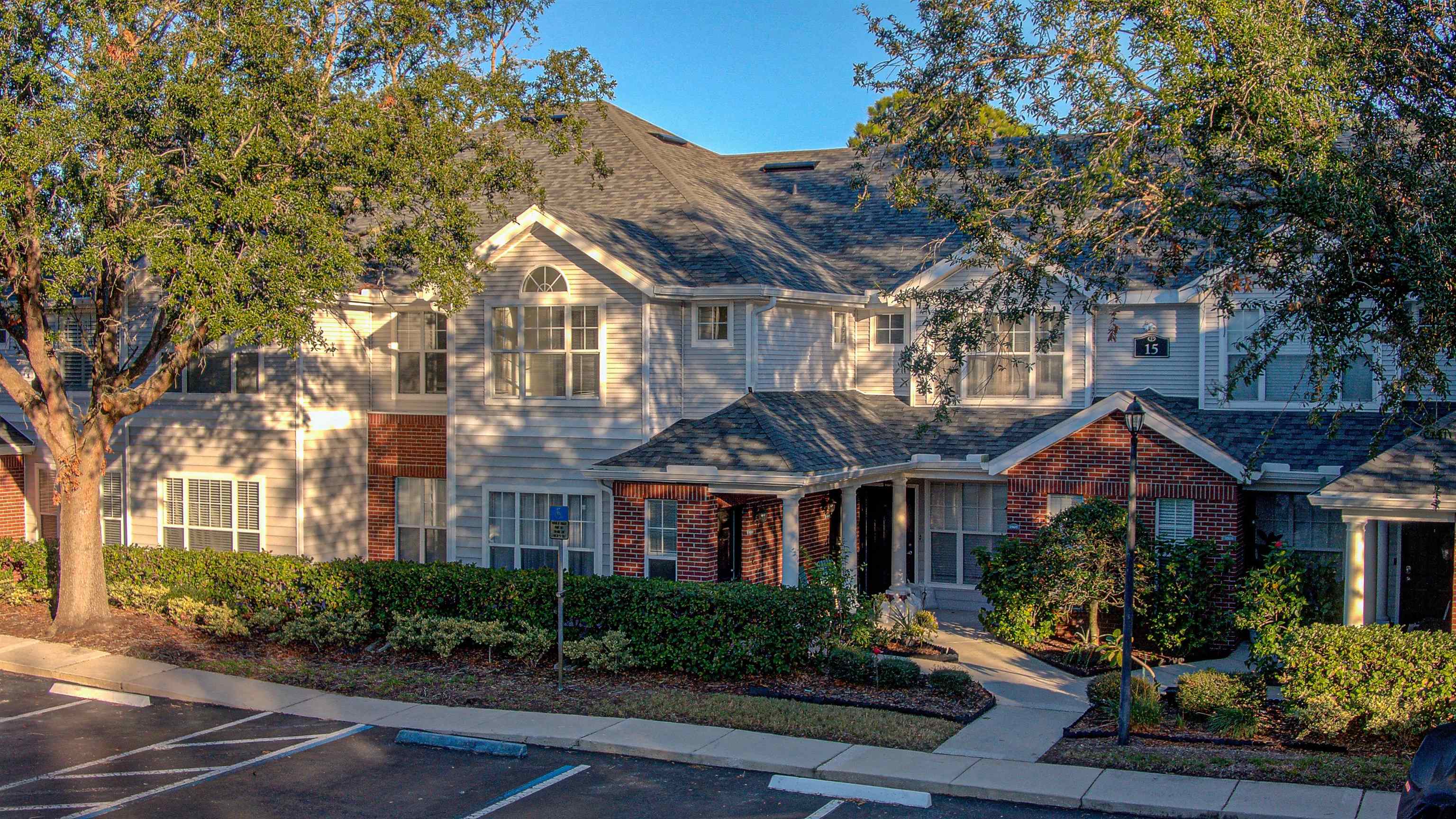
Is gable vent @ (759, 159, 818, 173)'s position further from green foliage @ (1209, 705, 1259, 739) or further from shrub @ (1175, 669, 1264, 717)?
green foliage @ (1209, 705, 1259, 739)

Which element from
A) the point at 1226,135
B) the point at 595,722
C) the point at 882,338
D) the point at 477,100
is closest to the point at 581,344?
the point at 477,100

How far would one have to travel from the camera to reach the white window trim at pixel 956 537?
21.0 metres

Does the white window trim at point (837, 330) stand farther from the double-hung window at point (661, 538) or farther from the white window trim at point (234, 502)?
the white window trim at point (234, 502)

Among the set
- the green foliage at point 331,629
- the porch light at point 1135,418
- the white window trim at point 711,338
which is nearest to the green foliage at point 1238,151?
the porch light at point 1135,418

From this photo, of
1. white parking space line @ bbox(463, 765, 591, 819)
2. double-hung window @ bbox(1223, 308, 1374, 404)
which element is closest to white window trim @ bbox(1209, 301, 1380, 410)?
double-hung window @ bbox(1223, 308, 1374, 404)

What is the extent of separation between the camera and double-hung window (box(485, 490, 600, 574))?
1978 centimetres

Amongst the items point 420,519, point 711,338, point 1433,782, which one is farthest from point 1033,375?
point 1433,782

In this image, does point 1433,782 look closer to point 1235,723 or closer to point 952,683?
point 1235,723

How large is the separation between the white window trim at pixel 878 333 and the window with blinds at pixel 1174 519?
18.8 feet

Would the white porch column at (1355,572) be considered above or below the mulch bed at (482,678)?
above

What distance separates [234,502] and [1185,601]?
51.9ft

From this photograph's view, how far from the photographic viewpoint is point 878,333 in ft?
74.1

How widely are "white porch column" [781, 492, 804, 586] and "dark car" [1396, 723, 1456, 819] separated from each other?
10111 mm

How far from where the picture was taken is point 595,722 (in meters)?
13.5
